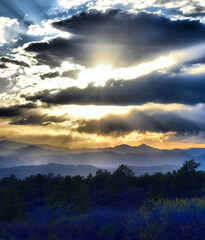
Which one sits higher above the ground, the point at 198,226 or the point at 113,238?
the point at 198,226

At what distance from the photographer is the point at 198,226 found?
8.07 meters

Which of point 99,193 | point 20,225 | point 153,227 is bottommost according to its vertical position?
point 99,193

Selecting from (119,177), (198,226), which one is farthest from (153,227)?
(119,177)

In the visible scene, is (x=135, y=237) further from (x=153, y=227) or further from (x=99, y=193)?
(x=99, y=193)

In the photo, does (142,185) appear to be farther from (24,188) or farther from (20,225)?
(20,225)

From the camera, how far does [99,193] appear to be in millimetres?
58125

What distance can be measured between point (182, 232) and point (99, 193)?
171ft

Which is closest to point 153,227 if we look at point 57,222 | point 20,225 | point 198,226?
point 198,226

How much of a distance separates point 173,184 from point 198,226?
134 feet

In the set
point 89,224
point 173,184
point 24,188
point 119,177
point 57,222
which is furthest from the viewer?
point 119,177

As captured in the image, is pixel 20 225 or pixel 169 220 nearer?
pixel 169 220

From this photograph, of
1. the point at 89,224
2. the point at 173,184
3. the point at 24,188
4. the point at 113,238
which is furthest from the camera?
the point at 24,188

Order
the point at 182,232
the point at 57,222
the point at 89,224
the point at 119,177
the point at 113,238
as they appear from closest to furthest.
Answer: the point at 182,232
the point at 113,238
the point at 89,224
the point at 57,222
the point at 119,177

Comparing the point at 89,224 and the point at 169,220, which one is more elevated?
the point at 169,220
